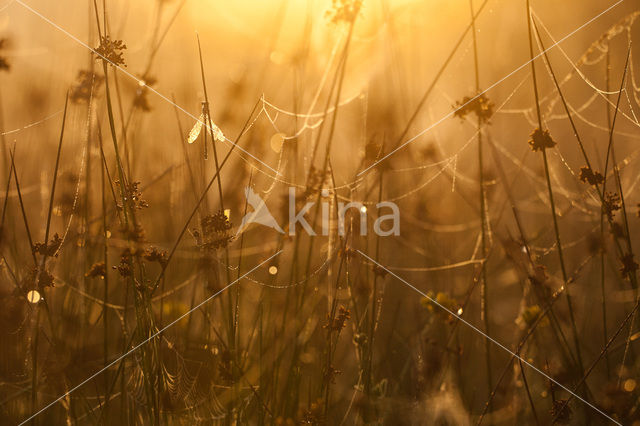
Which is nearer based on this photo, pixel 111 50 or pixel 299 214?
pixel 111 50

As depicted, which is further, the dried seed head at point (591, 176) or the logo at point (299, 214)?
the logo at point (299, 214)

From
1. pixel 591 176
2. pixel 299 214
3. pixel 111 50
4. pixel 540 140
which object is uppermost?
pixel 111 50

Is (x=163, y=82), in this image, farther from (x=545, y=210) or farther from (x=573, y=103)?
(x=573, y=103)

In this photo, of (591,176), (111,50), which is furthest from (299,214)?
(591,176)

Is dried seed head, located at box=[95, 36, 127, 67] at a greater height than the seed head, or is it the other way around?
dried seed head, located at box=[95, 36, 127, 67]

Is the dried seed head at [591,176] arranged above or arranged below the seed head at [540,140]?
below

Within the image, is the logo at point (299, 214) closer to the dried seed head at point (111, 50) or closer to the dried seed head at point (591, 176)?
the dried seed head at point (111, 50)

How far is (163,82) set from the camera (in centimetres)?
271

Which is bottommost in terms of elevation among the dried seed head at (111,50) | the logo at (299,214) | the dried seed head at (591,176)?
the logo at (299,214)

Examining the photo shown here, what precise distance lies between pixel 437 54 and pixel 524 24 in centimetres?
71

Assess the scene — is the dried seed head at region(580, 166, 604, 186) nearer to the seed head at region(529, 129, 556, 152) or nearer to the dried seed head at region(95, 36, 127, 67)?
the seed head at region(529, 129, 556, 152)

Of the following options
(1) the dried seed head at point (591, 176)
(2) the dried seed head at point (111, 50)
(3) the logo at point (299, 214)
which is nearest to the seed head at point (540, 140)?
(1) the dried seed head at point (591, 176)

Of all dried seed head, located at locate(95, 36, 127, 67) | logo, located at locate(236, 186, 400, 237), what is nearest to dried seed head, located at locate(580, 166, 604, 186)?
logo, located at locate(236, 186, 400, 237)

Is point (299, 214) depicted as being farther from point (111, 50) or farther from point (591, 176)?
point (591, 176)
